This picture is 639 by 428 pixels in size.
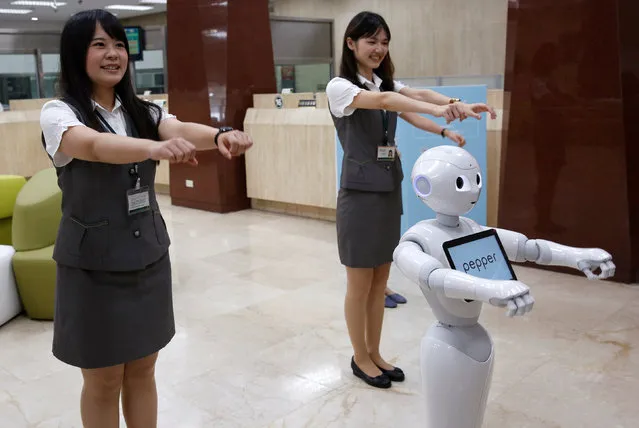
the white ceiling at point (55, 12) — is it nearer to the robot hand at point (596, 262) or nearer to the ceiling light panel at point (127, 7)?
the ceiling light panel at point (127, 7)

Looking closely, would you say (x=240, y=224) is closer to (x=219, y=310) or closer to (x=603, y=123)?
(x=219, y=310)

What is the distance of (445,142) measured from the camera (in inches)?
204

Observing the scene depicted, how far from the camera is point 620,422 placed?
8.82 feet

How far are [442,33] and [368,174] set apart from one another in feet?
31.7

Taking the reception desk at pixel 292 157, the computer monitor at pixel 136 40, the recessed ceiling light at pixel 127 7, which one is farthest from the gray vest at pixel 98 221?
the recessed ceiling light at pixel 127 7

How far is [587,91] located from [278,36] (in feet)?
26.6

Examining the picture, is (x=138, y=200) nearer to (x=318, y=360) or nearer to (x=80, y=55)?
(x=80, y=55)

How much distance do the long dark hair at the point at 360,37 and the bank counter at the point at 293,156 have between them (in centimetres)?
353

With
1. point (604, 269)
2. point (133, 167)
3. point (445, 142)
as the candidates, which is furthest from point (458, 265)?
point (445, 142)

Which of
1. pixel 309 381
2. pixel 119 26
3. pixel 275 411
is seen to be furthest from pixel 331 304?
pixel 119 26

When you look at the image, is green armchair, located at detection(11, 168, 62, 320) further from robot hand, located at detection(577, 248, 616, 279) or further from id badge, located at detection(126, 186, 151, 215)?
robot hand, located at detection(577, 248, 616, 279)

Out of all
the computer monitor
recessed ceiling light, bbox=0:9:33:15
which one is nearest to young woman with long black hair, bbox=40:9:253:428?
the computer monitor

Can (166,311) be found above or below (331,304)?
above

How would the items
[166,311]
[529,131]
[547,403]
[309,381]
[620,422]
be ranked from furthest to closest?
[529,131] → [309,381] → [547,403] → [620,422] → [166,311]
